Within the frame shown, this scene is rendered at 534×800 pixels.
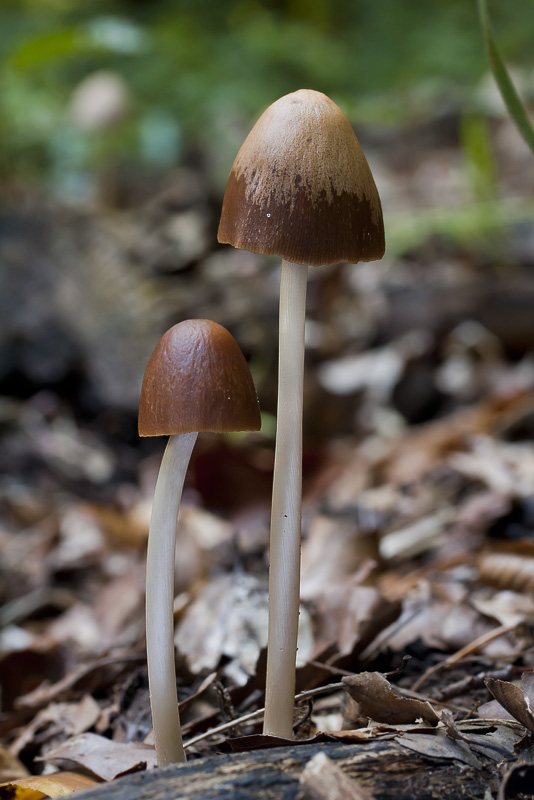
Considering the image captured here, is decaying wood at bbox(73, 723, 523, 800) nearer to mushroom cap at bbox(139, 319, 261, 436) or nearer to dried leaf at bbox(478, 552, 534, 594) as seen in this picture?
mushroom cap at bbox(139, 319, 261, 436)

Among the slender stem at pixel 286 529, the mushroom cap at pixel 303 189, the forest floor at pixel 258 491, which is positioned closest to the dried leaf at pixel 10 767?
the forest floor at pixel 258 491

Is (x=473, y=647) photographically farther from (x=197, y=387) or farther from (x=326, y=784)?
(x=197, y=387)

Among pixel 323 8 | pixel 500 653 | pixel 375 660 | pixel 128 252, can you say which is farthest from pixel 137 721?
pixel 323 8

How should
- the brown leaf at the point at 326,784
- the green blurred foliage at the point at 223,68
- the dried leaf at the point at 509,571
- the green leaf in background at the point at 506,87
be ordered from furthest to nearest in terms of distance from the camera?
the green blurred foliage at the point at 223,68
the dried leaf at the point at 509,571
the green leaf in background at the point at 506,87
the brown leaf at the point at 326,784

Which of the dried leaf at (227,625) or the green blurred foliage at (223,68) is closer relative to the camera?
the dried leaf at (227,625)

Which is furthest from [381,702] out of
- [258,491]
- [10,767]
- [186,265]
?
[186,265]

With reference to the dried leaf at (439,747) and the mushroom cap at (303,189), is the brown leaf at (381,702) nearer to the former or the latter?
the dried leaf at (439,747)

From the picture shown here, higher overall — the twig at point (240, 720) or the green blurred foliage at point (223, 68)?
the green blurred foliage at point (223, 68)
